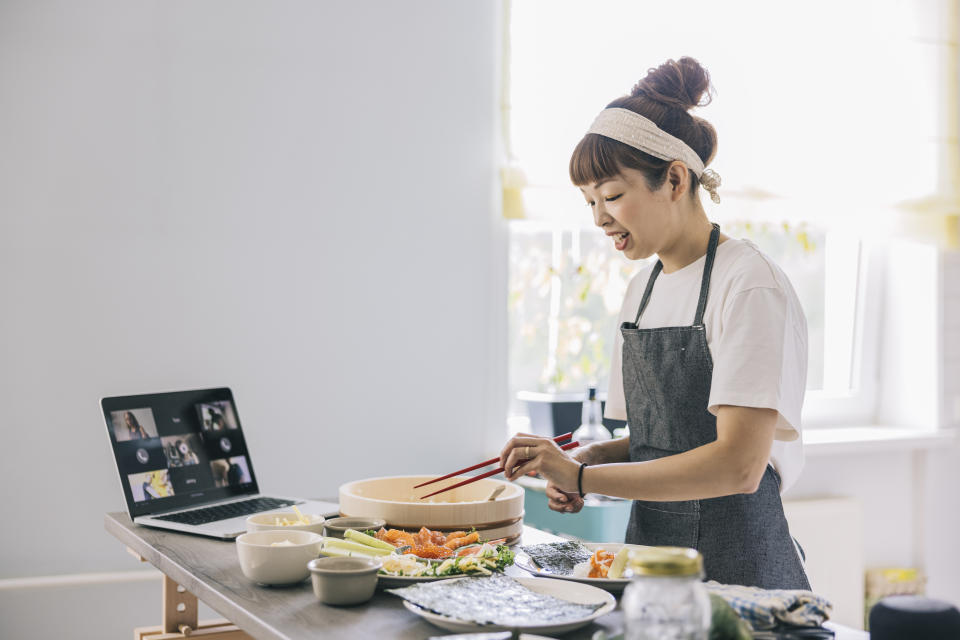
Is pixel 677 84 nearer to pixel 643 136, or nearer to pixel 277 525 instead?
pixel 643 136

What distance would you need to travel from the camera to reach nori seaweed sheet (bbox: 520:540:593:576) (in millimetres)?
1444

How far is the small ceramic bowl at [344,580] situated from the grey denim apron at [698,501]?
690 millimetres

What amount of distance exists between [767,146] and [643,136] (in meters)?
2.16

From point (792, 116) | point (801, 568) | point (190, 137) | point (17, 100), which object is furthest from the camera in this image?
point (792, 116)

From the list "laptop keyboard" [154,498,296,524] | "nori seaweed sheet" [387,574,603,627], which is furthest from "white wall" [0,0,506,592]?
"nori seaweed sheet" [387,574,603,627]

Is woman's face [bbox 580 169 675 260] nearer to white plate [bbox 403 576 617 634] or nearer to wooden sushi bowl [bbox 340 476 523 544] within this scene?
wooden sushi bowl [bbox 340 476 523 544]

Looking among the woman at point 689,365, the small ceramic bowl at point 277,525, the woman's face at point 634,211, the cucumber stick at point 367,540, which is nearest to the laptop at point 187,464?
the small ceramic bowl at point 277,525

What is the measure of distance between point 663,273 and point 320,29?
1619 millimetres

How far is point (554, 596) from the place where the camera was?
49.9 inches

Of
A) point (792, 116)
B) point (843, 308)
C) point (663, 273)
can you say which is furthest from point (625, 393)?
point (843, 308)

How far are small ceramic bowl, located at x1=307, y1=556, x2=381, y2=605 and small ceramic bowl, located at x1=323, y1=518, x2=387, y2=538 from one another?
0.25 meters

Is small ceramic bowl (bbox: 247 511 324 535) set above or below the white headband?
below

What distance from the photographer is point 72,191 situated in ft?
8.63

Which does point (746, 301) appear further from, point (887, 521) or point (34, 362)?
point (887, 521)
